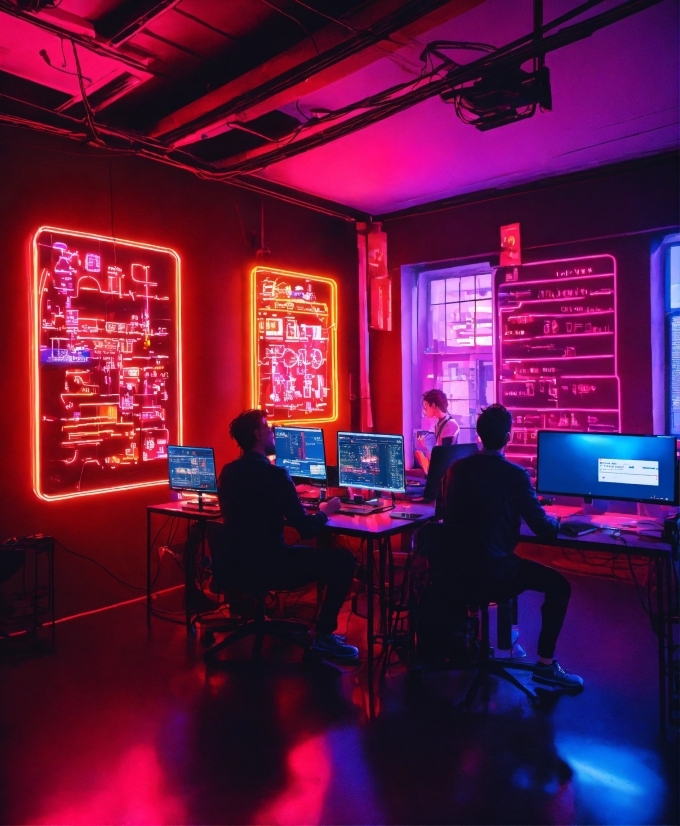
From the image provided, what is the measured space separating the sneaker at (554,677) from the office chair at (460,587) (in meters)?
0.06

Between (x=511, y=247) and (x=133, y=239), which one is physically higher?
(x=511, y=247)

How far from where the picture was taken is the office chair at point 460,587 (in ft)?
11.4

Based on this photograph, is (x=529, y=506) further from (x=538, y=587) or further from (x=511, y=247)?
(x=511, y=247)

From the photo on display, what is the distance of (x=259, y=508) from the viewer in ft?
13.4

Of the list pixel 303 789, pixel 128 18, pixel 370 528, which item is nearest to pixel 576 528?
pixel 370 528

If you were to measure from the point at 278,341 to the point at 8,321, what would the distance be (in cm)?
278

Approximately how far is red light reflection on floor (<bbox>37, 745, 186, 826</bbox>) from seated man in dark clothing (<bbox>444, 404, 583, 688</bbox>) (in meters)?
1.81

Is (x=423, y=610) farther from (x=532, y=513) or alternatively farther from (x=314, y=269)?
(x=314, y=269)

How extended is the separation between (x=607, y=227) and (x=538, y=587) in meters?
4.07

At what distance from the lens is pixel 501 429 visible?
3789 millimetres

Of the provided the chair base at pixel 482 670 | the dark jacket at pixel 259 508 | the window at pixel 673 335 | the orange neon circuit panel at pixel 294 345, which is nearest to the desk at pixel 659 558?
the chair base at pixel 482 670

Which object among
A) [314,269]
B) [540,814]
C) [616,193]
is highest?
[616,193]

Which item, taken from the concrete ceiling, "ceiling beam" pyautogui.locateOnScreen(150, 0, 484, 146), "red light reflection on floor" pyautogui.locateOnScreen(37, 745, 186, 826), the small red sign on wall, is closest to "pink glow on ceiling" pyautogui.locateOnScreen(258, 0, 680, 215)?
the concrete ceiling

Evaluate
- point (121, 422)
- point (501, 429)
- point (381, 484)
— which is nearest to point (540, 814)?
point (501, 429)
